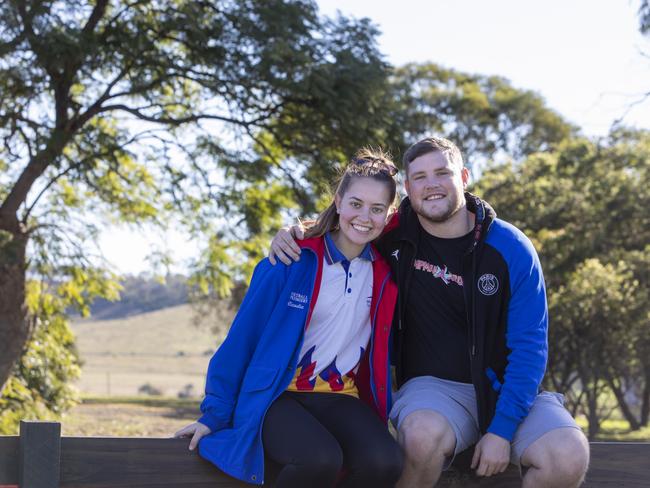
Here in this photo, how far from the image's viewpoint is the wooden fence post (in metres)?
3.29

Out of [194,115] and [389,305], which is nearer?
[389,305]

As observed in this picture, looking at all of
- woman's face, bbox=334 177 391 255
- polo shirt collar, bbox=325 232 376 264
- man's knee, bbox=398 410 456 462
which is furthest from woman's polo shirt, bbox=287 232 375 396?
man's knee, bbox=398 410 456 462

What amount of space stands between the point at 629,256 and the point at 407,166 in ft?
42.0

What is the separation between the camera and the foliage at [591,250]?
14.4 m

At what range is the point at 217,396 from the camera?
11.8ft

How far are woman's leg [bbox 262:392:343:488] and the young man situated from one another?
0.35 meters

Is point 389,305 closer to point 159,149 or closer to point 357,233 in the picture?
point 357,233

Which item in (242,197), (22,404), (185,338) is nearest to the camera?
(242,197)

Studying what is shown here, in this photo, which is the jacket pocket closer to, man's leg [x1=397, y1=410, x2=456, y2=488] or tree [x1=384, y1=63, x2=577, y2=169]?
man's leg [x1=397, y1=410, x2=456, y2=488]

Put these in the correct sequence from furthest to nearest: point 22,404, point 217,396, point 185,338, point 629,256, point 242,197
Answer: point 185,338 → point 629,256 → point 22,404 → point 242,197 → point 217,396

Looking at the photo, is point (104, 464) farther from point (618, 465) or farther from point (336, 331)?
point (618, 465)

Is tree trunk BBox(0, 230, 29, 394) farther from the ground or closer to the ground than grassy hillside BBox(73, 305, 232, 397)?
farther from the ground

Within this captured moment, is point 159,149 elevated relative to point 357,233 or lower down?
elevated

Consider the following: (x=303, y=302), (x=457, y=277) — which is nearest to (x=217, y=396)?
(x=303, y=302)
